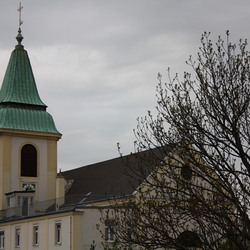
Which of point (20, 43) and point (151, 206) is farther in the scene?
point (20, 43)

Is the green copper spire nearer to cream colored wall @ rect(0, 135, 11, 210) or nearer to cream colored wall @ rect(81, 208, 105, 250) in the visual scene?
cream colored wall @ rect(0, 135, 11, 210)

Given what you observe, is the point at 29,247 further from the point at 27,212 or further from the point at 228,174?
the point at 228,174

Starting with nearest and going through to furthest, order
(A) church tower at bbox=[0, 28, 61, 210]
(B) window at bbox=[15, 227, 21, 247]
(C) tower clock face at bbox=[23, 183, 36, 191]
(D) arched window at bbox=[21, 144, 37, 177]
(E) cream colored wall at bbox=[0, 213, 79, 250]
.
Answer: (E) cream colored wall at bbox=[0, 213, 79, 250] < (B) window at bbox=[15, 227, 21, 247] < (A) church tower at bbox=[0, 28, 61, 210] < (C) tower clock face at bbox=[23, 183, 36, 191] < (D) arched window at bbox=[21, 144, 37, 177]

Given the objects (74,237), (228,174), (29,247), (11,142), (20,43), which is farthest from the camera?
(20,43)

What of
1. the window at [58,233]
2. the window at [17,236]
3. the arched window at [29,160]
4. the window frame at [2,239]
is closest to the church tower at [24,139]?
the arched window at [29,160]

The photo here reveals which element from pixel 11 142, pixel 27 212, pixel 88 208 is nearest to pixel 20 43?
pixel 11 142

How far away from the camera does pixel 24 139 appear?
202 ft

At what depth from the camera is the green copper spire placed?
6142cm

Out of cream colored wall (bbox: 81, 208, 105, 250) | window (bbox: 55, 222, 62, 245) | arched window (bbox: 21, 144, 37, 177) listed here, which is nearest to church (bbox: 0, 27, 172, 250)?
arched window (bbox: 21, 144, 37, 177)

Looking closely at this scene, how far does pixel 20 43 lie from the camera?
65.2m

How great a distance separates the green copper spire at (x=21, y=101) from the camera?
6142cm

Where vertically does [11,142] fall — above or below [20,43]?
below

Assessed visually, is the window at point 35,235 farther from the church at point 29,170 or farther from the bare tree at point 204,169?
the bare tree at point 204,169

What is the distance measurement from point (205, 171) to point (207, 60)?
327cm
